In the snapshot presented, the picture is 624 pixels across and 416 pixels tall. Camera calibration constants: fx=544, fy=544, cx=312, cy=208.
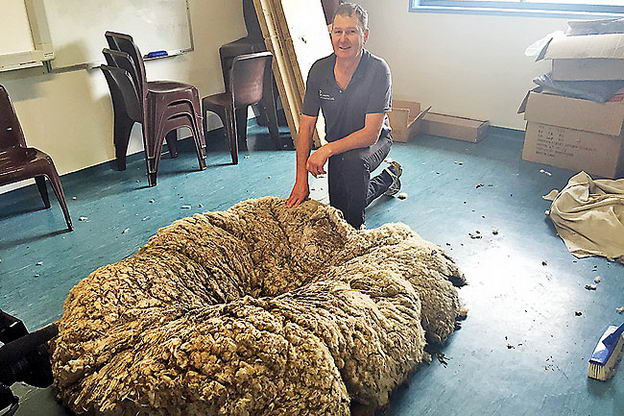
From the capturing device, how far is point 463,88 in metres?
4.45

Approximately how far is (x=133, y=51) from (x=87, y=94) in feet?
1.78

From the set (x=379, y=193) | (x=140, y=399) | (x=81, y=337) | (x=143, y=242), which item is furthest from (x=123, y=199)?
(x=140, y=399)

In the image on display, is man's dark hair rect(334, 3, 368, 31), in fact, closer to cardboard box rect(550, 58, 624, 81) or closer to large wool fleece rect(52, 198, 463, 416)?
large wool fleece rect(52, 198, 463, 416)

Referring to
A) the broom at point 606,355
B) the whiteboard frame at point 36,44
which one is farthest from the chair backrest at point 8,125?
the broom at point 606,355

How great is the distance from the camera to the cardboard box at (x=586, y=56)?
3.27 m

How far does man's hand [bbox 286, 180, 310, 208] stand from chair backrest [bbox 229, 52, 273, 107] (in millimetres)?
1664

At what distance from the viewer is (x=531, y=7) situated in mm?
4043

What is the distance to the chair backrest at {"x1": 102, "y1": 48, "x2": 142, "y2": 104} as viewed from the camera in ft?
10.8

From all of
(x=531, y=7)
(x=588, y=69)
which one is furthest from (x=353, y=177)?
(x=531, y=7)

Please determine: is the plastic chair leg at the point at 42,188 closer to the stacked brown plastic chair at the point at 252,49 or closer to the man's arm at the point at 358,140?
the stacked brown plastic chair at the point at 252,49

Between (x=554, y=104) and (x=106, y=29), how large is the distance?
2.97 metres

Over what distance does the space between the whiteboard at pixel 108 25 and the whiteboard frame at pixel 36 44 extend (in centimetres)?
4

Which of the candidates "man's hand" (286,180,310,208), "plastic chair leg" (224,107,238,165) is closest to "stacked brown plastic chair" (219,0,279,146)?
"plastic chair leg" (224,107,238,165)

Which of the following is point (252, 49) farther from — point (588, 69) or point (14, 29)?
point (588, 69)
